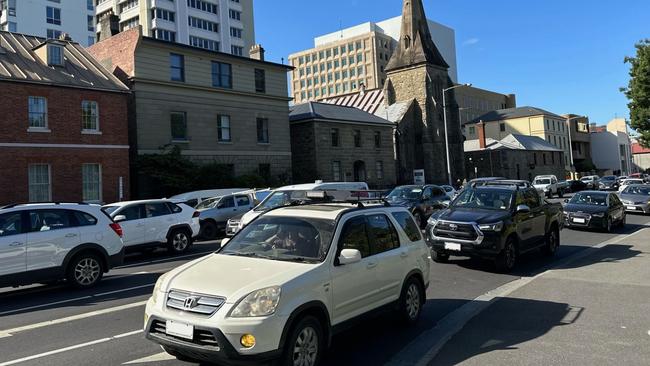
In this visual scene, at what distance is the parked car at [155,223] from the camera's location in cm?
1364

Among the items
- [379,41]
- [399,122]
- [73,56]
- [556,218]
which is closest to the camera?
[556,218]

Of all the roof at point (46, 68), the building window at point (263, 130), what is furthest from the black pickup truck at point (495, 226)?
the building window at point (263, 130)

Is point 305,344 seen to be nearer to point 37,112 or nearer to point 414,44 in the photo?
point 37,112

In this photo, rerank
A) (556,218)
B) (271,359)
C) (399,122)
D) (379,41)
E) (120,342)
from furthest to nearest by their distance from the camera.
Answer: (379,41) < (399,122) < (556,218) < (120,342) < (271,359)

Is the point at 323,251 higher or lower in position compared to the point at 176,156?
lower

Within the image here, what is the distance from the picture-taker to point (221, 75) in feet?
104

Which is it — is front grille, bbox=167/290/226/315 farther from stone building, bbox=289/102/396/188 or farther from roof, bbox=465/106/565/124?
roof, bbox=465/106/565/124

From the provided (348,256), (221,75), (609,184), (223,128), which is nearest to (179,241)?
(348,256)

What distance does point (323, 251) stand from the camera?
5.29 m

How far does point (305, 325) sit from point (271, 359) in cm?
51

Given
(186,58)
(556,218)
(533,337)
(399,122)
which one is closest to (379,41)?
(399,122)

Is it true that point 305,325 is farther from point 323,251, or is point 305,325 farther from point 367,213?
point 367,213

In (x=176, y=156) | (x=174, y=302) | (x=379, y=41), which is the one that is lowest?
(x=174, y=302)

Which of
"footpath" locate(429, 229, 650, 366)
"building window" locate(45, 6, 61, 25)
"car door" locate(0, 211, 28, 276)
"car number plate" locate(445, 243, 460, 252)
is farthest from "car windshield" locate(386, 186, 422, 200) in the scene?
"building window" locate(45, 6, 61, 25)
